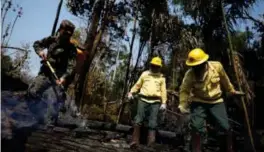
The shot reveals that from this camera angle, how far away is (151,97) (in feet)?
17.7

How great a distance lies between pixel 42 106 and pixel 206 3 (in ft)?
15.4

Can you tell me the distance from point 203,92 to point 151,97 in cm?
112

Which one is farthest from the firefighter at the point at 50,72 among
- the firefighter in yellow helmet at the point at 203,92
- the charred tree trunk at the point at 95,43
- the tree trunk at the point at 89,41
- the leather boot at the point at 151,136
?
the charred tree trunk at the point at 95,43

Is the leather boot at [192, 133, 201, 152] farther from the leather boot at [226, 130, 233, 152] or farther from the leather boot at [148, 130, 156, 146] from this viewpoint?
the leather boot at [148, 130, 156, 146]

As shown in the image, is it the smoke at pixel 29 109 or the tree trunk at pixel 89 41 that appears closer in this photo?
the smoke at pixel 29 109

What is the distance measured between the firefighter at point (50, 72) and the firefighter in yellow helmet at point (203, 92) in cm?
171

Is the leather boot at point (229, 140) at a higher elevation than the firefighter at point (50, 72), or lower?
lower

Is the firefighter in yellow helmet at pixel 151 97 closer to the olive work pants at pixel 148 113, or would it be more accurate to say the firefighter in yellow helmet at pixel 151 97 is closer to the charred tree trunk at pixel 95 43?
the olive work pants at pixel 148 113

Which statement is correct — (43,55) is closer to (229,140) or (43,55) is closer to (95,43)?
(229,140)

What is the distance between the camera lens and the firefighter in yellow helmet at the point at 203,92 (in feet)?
14.3

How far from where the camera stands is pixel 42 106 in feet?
16.8

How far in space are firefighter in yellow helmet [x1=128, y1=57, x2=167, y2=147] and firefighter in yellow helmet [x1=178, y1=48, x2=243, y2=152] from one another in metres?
0.81

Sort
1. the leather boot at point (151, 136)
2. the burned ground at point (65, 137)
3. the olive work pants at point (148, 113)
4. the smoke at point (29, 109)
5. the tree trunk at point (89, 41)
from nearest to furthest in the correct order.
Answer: the burned ground at point (65, 137) → the smoke at point (29, 109) → the leather boot at point (151, 136) → the olive work pants at point (148, 113) → the tree trunk at point (89, 41)

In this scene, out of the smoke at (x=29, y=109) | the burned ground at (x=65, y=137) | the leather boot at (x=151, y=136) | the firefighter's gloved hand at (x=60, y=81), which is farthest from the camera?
the leather boot at (x=151, y=136)
